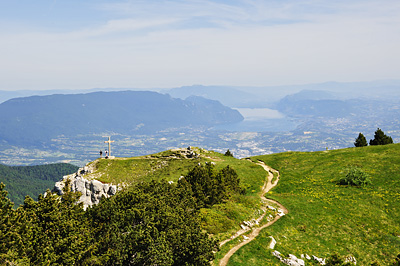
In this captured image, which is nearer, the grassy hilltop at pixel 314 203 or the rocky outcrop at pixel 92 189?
the grassy hilltop at pixel 314 203

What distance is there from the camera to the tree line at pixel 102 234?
23.3m

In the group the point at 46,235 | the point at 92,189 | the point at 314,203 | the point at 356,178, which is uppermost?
the point at 46,235

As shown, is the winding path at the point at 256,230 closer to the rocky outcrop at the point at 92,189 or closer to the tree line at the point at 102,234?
the tree line at the point at 102,234

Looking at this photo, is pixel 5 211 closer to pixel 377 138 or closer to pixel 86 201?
pixel 86 201

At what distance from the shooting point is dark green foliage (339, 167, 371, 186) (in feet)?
183

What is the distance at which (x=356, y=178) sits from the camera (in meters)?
56.1

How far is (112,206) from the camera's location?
1248 inches

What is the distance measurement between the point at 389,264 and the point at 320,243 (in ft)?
26.5

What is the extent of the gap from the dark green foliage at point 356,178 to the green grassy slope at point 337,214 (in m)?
1.30

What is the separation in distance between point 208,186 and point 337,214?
22004mm

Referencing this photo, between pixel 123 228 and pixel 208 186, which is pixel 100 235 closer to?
pixel 123 228

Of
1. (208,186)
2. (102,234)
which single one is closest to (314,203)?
(208,186)

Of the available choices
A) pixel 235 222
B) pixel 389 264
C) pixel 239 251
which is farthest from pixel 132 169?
pixel 389 264

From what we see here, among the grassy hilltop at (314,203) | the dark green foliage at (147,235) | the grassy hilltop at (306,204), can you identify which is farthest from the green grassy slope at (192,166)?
the dark green foliage at (147,235)
